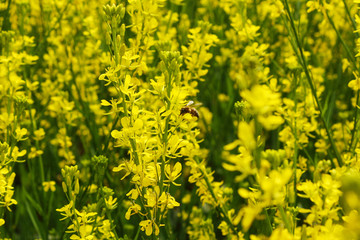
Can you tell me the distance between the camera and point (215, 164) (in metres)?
3.67

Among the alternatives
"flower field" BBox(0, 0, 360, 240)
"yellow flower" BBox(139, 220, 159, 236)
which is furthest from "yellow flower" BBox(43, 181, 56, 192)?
"yellow flower" BBox(139, 220, 159, 236)

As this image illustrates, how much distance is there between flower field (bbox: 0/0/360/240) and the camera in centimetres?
160

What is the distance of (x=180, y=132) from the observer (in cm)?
221

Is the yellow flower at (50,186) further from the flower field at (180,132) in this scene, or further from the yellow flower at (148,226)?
the yellow flower at (148,226)

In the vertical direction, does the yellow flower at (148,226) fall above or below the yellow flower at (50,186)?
above

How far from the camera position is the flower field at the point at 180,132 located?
1.60 m

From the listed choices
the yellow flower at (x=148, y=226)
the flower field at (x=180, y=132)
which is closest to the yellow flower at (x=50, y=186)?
the flower field at (x=180, y=132)

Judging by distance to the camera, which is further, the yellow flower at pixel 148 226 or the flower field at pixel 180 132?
the yellow flower at pixel 148 226

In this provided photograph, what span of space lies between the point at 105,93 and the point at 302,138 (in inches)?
→ 71.7

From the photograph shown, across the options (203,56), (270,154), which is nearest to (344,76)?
(203,56)

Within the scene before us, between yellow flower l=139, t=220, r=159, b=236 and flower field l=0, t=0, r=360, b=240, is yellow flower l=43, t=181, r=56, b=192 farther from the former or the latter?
yellow flower l=139, t=220, r=159, b=236

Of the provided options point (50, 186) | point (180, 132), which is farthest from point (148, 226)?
point (50, 186)

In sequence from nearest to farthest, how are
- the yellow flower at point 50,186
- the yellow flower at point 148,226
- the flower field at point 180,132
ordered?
the flower field at point 180,132 → the yellow flower at point 148,226 → the yellow flower at point 50,186

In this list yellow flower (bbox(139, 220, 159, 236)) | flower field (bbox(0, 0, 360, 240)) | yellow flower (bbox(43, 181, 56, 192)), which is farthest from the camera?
yellow flower (bbox(43, 181, 56, 192))
